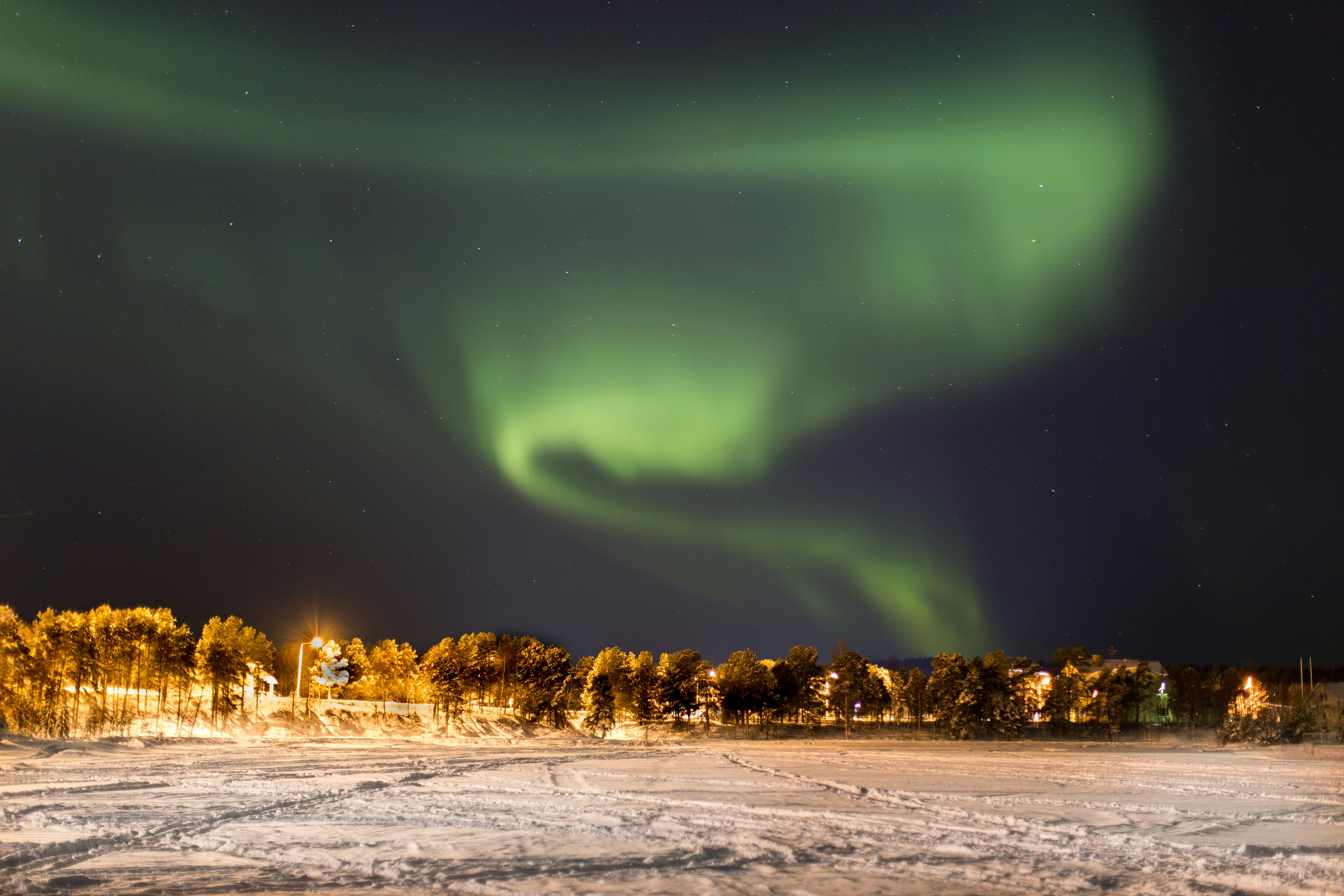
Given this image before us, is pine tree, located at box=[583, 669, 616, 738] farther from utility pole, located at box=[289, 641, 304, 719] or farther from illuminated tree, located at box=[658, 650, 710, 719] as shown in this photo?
utility pole, located at box=[289, 641, 304, 719]

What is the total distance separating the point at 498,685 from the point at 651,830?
8120cm

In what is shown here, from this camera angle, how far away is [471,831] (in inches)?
846

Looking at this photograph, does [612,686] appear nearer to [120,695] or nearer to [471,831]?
[120,695]

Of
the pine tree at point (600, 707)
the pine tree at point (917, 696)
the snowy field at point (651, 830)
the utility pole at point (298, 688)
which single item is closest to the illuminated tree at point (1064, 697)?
the pine tree at point (917, 696)

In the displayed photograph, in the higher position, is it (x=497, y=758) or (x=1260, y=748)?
(x=497, y=758)

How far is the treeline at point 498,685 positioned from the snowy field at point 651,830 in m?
40.6

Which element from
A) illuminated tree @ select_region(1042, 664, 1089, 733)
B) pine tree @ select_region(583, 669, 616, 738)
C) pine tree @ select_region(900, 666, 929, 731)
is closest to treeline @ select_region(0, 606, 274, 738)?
pine tree @ select_region(583, 669, 616, 738)

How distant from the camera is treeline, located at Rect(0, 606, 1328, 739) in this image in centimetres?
8062

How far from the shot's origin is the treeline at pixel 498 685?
80.6m

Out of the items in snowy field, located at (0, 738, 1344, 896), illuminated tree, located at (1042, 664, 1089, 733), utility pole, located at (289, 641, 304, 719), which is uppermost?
snowy field, located at (0, 738, 1344, 896)

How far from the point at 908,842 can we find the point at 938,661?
94.6 m

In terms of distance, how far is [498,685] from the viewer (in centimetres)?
9956

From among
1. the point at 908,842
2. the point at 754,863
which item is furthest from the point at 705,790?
the point at 754,863

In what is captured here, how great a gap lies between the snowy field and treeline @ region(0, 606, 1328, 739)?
40.6 metres
